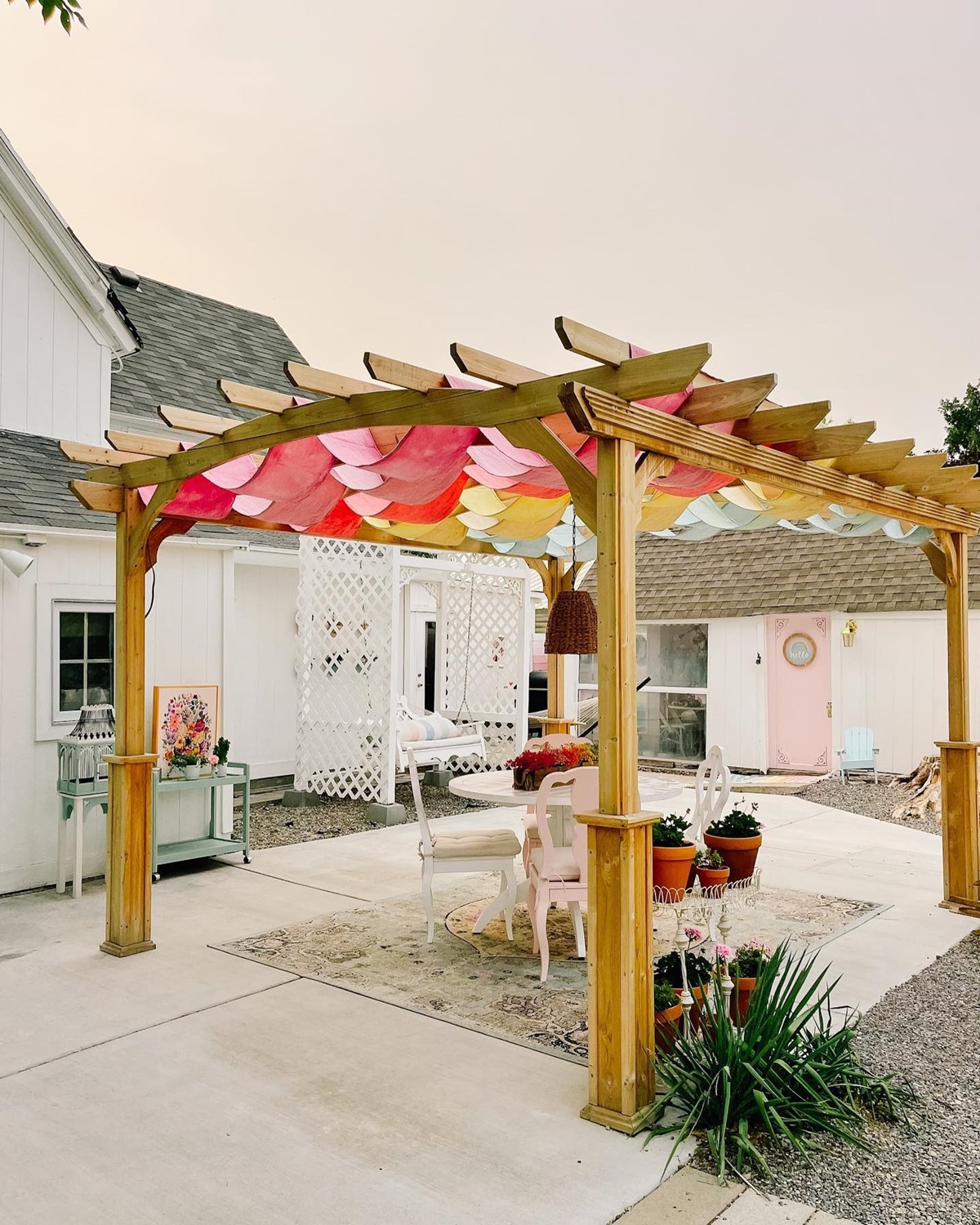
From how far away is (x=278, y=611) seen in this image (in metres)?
10.1

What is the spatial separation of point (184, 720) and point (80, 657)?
0.83m

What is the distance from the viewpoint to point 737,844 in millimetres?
4371

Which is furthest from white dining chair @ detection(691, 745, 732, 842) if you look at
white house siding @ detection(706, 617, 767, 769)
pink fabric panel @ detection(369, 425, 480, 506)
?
white house siding @ detection(706, 617, 767, 769)

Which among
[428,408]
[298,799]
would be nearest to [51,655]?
[298,799]

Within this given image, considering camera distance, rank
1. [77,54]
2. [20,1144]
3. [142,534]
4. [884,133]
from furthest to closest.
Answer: [884,133], [77,54], [142,534], [20,1144]

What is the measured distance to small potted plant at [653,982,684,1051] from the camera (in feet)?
11.0

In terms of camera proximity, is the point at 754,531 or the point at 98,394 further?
the point at 754,531

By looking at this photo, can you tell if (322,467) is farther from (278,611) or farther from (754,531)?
(754,531)

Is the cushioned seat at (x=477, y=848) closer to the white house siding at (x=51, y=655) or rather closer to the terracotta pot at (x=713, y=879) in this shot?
the terracotta pot at (x=713, y=879)

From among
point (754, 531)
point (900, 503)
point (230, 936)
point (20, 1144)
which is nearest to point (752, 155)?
point (754, 531)

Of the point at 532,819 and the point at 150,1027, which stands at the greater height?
the point at 532,819

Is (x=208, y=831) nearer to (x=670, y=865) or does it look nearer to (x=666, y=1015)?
(x=670, y=865)

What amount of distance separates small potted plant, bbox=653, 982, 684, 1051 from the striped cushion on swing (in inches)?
233

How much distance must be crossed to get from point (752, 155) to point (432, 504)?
9597mm
